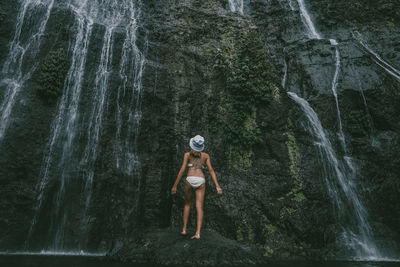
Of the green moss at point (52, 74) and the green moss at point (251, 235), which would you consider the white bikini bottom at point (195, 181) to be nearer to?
the green moss at point (251, 235)

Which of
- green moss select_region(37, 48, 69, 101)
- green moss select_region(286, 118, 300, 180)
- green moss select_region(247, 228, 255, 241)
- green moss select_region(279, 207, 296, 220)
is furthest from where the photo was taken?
green moss select_region(37, 48, 69, 101)

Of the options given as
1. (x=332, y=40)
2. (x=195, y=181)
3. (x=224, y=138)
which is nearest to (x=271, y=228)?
(x=224, y=138)

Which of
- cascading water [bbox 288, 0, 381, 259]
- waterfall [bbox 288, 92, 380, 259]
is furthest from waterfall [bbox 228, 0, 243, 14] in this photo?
waterfall [bbox 288, 92, 380, 259]

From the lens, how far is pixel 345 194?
9.00 metres

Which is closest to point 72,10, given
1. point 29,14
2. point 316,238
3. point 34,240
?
point 29,14

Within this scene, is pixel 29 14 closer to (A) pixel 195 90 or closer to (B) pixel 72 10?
(B) pixel 72 10

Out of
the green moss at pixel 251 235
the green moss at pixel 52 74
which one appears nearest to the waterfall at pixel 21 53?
the green moss at pixel 52 74

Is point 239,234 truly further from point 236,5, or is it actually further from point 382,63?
point 236,5

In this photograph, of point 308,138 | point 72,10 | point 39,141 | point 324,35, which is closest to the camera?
point 39,141

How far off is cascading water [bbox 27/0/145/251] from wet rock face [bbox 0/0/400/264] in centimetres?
19

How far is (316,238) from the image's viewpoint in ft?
26.3

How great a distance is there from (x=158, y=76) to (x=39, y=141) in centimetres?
461

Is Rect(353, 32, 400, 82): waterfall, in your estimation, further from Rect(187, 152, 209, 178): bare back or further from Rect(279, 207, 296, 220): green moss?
Rect(187, 152, 209, 178): bare back

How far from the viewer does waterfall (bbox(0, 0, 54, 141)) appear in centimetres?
895
